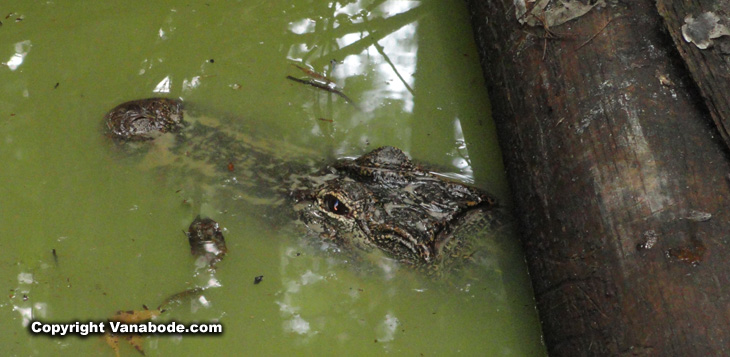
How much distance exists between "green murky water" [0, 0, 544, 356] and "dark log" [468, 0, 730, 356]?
0.43 metres

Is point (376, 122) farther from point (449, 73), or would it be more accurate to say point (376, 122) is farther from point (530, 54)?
point (530, 54)

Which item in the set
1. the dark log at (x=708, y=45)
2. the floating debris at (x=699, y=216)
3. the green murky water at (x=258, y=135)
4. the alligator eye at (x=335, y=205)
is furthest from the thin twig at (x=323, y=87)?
the floating debris at (x=699, y=216)

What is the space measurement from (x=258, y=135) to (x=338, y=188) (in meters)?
0.68

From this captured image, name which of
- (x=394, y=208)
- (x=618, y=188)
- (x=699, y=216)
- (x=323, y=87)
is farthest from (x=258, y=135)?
(x=699, y=216)

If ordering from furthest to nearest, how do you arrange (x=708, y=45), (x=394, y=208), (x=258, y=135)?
(x=258, y=135)
(x=394, y=208)
(x=708, y=45)

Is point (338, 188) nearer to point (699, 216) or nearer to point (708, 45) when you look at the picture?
A: point (699, 216)

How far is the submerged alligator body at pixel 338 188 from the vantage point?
8.38 ft

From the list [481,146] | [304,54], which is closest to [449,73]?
[481,146]

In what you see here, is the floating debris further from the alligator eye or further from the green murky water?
the alligator eye

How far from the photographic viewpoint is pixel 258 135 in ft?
9.88

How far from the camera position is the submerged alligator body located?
255 cm

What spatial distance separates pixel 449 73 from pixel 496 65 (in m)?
0.62

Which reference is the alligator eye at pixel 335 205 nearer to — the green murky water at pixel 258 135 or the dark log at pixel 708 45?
the green murky water at pixel 258 135

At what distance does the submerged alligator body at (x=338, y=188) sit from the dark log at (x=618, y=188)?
324mm
